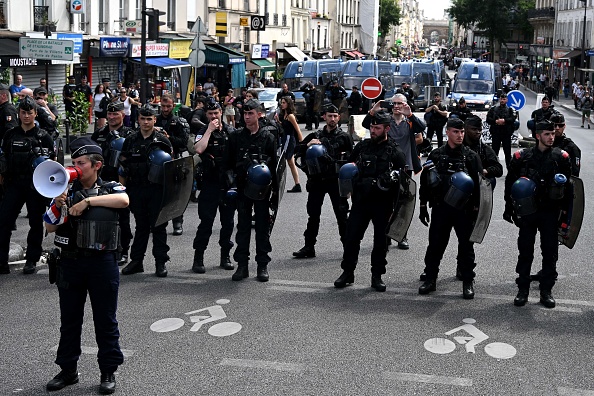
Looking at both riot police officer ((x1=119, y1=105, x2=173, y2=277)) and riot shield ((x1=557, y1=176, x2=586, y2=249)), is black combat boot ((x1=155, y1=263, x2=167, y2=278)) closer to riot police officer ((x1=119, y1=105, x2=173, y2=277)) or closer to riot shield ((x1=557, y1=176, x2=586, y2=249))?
riot police officer ((x1=119, y1=105, x2=173, y2=277))

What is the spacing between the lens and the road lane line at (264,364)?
6.64m

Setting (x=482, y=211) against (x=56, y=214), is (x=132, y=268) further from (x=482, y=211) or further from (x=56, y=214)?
(x=56, y=214)

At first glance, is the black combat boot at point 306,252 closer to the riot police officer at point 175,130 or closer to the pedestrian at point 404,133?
the pedestrian at point 404,133

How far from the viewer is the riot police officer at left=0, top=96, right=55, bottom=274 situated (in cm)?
955

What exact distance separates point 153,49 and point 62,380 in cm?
2790

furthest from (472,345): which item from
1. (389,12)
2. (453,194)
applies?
(389,12)

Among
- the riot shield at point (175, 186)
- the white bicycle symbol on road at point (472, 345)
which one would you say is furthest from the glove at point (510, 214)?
the riot shield at point (175, 186)

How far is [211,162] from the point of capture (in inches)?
385

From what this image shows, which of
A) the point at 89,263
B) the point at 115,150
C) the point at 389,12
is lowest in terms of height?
the point at 89,263

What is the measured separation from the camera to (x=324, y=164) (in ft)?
32.8

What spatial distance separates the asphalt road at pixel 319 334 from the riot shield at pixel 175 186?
0.63m

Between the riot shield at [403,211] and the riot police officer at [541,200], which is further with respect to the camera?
the riot shield at [403,211]

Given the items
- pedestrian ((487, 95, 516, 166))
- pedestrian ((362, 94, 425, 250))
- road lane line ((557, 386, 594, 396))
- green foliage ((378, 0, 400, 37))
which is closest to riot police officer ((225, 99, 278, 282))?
pedestrian ((362, 94, 425, 250))

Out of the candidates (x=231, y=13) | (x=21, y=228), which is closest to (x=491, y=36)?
(x=231, y=13)
